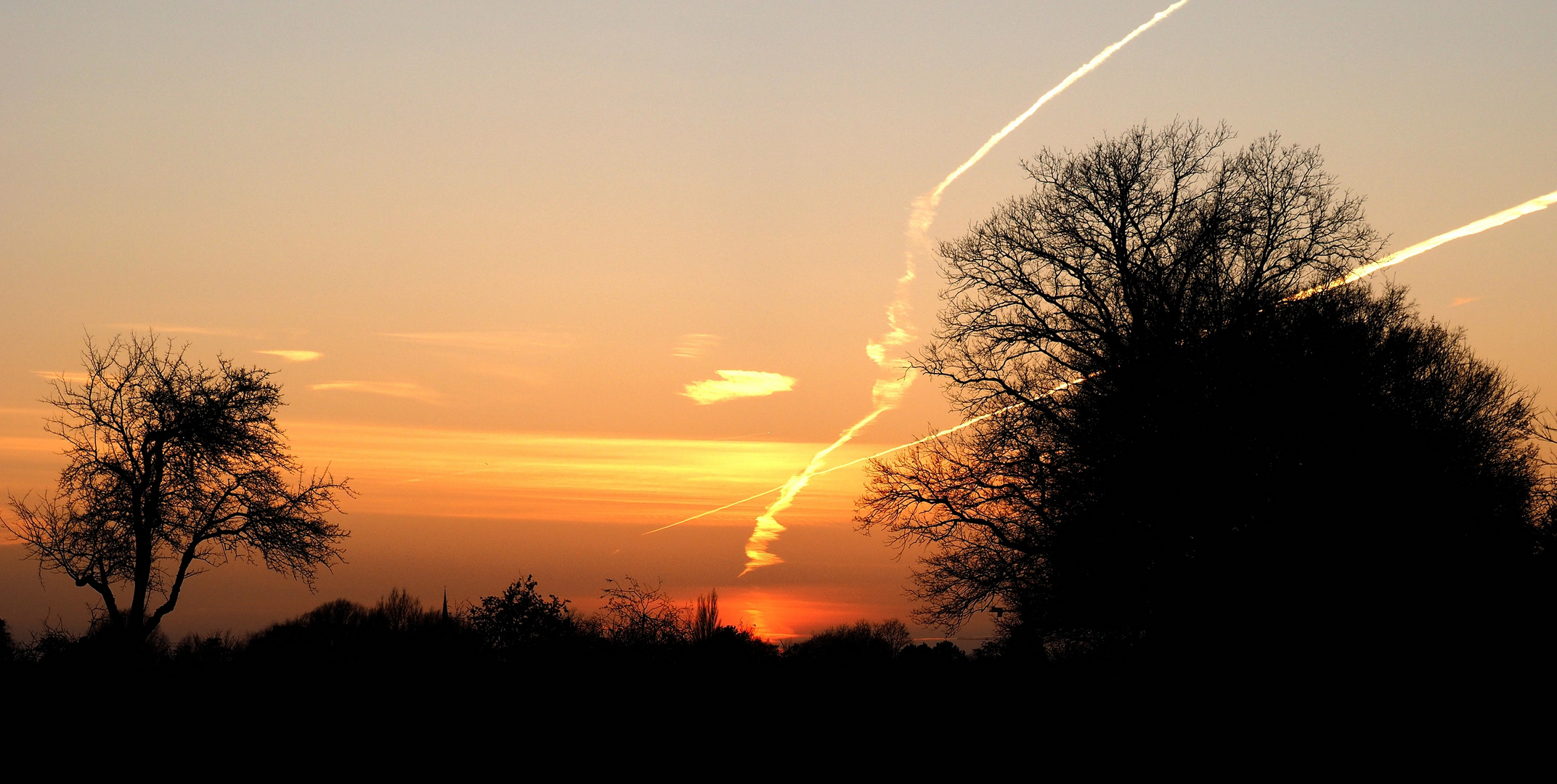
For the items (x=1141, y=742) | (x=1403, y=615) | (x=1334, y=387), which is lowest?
(x=1141, y=742)

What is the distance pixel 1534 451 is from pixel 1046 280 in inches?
661

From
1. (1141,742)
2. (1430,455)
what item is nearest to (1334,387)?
(1430,455)

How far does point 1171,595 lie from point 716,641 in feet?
28.0

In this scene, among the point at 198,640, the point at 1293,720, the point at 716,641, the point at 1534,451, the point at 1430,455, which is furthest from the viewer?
the point at 1534,451

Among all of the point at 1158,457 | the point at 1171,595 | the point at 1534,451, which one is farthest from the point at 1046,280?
the point at 1534,451

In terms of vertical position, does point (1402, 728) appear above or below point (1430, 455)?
below

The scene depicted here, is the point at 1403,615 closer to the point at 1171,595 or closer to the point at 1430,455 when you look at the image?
the point at 1171,595

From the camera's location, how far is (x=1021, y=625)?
22391 mm

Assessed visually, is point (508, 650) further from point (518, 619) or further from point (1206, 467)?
point (1206, 467)

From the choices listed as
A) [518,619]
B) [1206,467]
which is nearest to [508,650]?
[518,619]

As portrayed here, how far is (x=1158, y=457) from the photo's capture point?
64.7 feet

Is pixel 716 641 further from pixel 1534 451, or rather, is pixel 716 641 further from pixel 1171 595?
pixel 1534 451

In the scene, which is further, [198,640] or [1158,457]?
[198,640]

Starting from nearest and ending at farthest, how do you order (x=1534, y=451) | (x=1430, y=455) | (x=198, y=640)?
1. (x=1430, y=455)
2. (x=198, y=640)
3. (x=1534, y=451)
